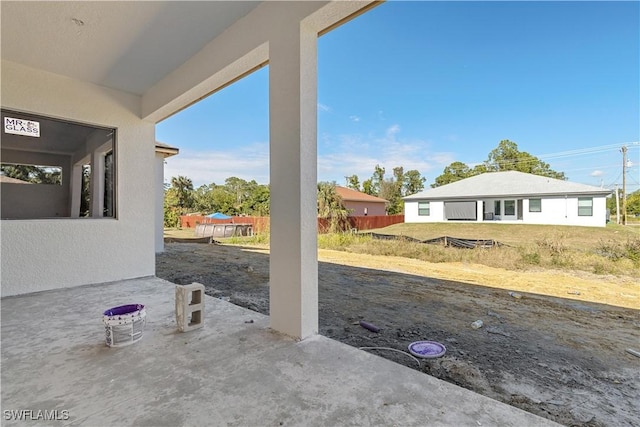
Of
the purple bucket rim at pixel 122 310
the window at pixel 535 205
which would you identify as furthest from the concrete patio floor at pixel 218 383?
the window at pixel 535 205

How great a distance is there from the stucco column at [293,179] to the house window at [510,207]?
17581 mm

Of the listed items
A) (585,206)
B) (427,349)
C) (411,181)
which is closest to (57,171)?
(427,349)

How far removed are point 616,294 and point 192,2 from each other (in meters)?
6.60

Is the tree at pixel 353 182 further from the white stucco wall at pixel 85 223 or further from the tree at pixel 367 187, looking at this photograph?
the white stucco wall at pixel 85 223

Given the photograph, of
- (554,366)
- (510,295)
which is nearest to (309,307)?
(554,366)

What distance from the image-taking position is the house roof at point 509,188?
46.5 feet

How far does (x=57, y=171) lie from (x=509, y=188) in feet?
61.7

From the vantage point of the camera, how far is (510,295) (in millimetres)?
4176

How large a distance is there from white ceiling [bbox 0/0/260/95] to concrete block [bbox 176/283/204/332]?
7.47 feet

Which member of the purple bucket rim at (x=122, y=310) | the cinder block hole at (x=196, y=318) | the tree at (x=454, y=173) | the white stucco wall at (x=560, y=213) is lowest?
the cinder block hole at (x=196, y=318)

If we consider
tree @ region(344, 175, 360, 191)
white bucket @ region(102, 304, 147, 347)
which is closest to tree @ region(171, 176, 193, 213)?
tree @ region(344, 175, 360, 191)

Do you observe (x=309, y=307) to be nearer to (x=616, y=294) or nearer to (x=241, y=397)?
A: (x=241, y=397)

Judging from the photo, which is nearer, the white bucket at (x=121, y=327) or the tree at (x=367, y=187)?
the white bucket at (x=121, y=327)

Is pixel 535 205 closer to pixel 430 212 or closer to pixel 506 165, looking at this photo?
pixel 430 212
